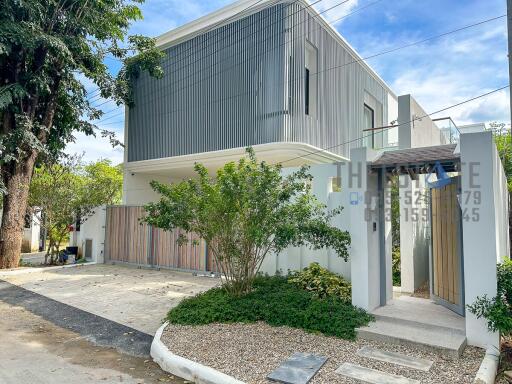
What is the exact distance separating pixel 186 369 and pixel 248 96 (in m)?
8.29

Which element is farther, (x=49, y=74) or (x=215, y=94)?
(x=49, y=74)

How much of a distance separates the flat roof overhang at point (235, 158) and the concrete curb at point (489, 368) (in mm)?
6698

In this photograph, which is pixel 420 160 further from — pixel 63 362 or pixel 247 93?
pixel 247 93

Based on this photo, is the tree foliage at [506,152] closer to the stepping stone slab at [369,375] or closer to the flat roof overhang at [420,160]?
the flat roof overhang at [420,160]

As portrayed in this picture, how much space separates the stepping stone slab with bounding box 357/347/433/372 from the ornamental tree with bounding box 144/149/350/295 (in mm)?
1654

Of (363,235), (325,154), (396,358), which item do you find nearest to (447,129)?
(325,154)

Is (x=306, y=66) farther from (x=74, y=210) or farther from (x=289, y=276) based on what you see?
(x=74, y=210)

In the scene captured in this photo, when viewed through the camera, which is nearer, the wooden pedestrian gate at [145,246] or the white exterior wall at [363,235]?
the white exterior wall at [363,235]

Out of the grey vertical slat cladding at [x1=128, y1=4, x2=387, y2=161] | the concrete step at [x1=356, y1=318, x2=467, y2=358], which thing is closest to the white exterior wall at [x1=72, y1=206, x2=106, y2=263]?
the grey vertical slat cladding at [x1=128, y1=4, x2=387, y2=161]

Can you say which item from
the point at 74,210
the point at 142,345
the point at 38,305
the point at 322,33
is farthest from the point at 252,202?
the point at 74,210

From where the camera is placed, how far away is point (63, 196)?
40.9 feet

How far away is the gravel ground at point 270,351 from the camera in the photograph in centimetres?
391

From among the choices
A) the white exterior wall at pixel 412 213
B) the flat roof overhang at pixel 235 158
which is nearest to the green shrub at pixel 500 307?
the white exterior wall at pixel 412 213

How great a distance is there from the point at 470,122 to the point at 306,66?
6.23 metres
